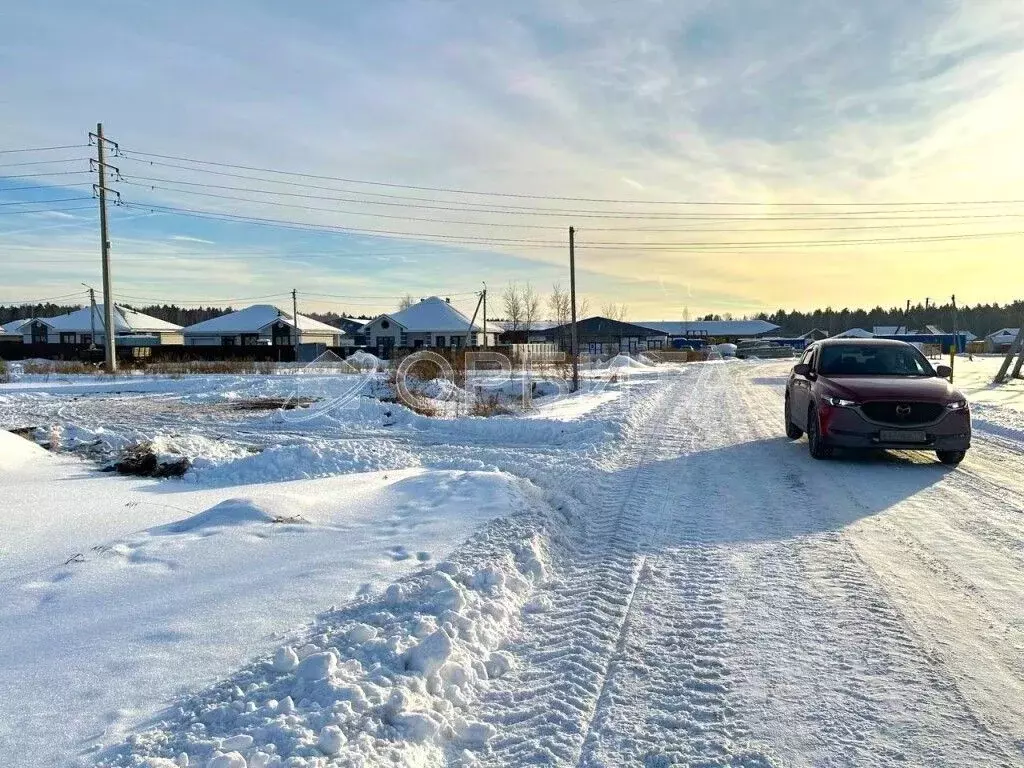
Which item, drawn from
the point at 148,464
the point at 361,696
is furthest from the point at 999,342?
the point at 361,696

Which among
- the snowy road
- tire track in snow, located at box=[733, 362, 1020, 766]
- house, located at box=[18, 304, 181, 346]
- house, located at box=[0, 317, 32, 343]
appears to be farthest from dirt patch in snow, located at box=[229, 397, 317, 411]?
house, located at box=[0, 317, 32, 343]

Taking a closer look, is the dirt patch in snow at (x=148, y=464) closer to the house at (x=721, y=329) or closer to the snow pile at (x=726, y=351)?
the snow pile at (x=726, y=351)

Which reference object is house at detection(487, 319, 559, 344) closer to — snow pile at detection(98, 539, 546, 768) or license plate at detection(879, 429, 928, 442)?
license plate at detection(879, 429, 928, 442)

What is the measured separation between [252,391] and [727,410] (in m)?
17.5

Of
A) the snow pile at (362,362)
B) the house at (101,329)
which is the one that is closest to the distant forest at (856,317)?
the house at (101,329)

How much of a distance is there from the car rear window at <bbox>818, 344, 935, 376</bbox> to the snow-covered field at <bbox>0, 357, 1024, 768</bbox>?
6.99 ft

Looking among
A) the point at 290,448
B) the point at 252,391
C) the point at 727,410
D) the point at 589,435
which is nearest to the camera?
the point at 290,448

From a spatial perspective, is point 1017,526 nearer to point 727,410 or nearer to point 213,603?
point 213,603

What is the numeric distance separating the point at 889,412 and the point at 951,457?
1.17m

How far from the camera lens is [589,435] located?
13.2 metres

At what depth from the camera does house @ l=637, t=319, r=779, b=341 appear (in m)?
126

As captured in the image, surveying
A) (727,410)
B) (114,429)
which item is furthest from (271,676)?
(727,410)

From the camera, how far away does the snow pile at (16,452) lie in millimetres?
9004

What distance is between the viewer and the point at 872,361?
1147 cm
